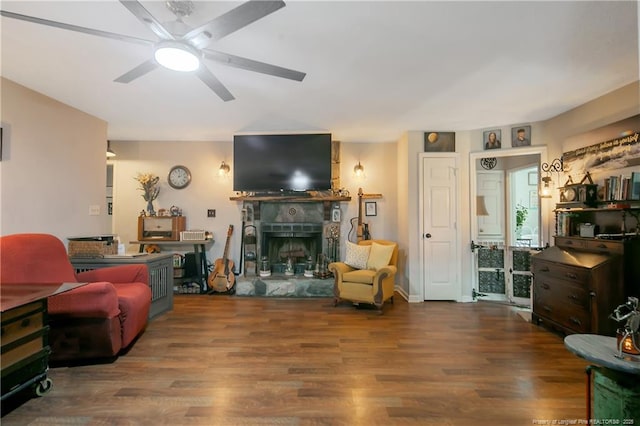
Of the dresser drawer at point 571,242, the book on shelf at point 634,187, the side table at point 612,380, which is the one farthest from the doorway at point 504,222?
the side table at point 612,380

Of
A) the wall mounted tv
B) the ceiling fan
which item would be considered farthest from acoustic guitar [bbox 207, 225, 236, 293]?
the ceiling fan

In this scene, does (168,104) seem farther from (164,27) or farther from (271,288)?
(271,288)

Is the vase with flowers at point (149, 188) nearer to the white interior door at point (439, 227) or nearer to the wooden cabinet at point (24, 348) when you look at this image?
the wooden cabinet at point (24, 348)

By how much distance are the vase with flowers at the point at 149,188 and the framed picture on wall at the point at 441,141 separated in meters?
4.42

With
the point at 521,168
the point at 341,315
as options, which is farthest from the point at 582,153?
the point at 341,315

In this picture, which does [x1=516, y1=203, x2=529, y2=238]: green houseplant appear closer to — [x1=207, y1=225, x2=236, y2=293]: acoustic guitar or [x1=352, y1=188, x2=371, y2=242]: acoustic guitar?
[x1=352, y1=188, x2=371, y2=242]: acoustic guitar

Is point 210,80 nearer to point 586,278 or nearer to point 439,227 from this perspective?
point 439,227

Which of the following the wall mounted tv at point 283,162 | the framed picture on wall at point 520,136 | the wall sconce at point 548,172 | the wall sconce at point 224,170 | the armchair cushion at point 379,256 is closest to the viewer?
the wall sconce at point 548,172

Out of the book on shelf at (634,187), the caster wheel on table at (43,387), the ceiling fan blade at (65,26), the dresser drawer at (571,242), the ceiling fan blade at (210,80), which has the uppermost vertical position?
the ceiling fan blade at (210,80)

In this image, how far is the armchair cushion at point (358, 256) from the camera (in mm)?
4126

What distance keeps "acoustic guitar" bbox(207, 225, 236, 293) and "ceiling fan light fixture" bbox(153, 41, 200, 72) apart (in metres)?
3.20

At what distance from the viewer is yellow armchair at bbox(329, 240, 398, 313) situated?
3.68m

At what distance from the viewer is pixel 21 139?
2861 mm

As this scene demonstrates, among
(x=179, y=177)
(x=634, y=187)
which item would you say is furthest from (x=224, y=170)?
(x=634, y=187)
